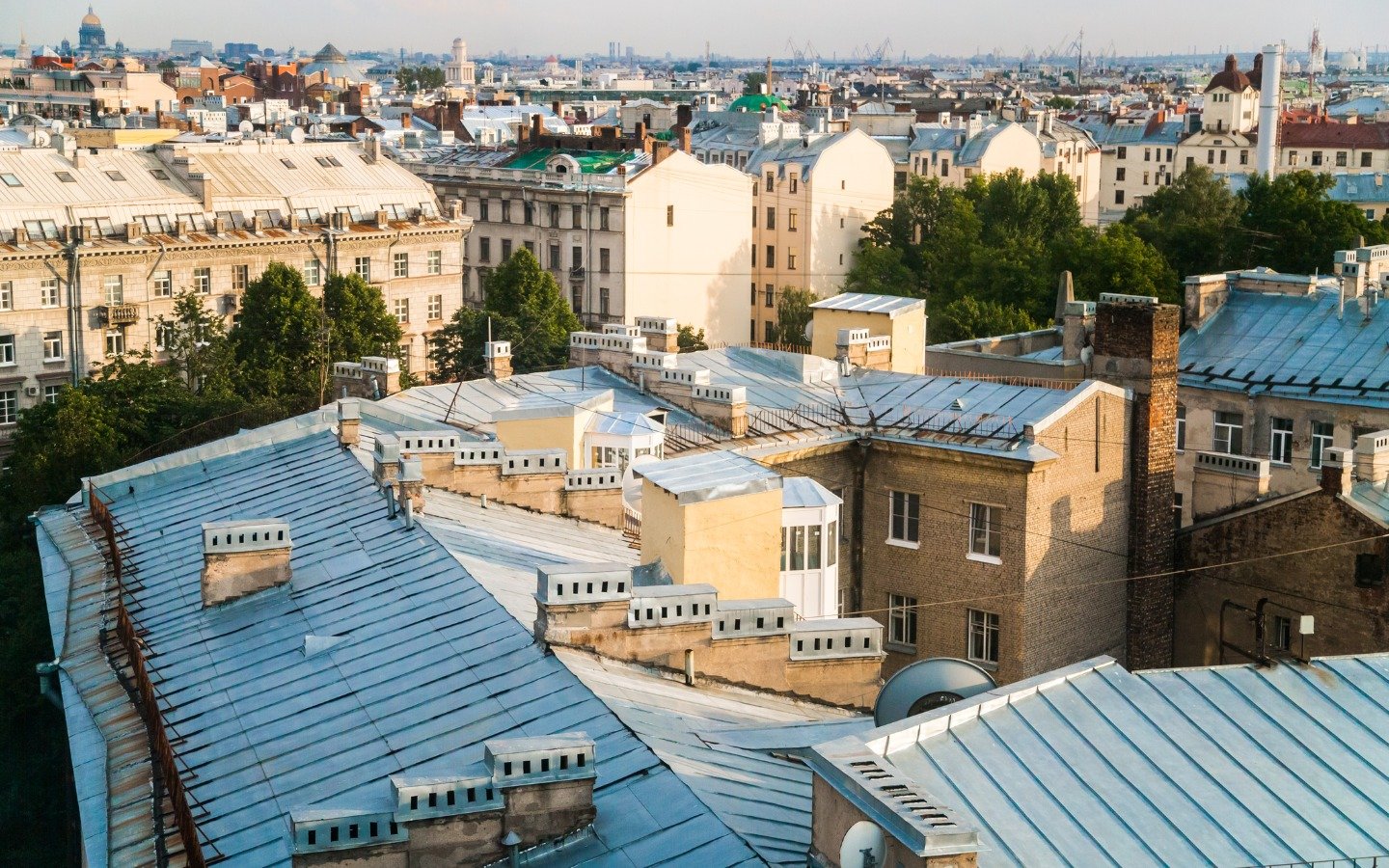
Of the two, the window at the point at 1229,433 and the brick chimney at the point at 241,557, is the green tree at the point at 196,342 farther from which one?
the brick chimney at the point at 241,557

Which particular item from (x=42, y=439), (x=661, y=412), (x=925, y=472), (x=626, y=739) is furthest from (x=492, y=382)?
(x=626, y=739)

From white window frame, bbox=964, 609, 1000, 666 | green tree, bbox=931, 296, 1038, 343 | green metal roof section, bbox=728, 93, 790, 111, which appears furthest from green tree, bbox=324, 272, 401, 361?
green metal roof section, bbox=728, 93, 790, 111

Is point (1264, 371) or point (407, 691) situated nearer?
point (407, 691)

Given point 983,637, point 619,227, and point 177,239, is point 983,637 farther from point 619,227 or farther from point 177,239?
point 619,227

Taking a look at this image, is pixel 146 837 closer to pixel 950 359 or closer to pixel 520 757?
pixel 520 757

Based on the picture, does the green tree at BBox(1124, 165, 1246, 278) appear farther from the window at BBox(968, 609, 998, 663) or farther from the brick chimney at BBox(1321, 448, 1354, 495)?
the window at BBox(968, 609, 998, 663)
